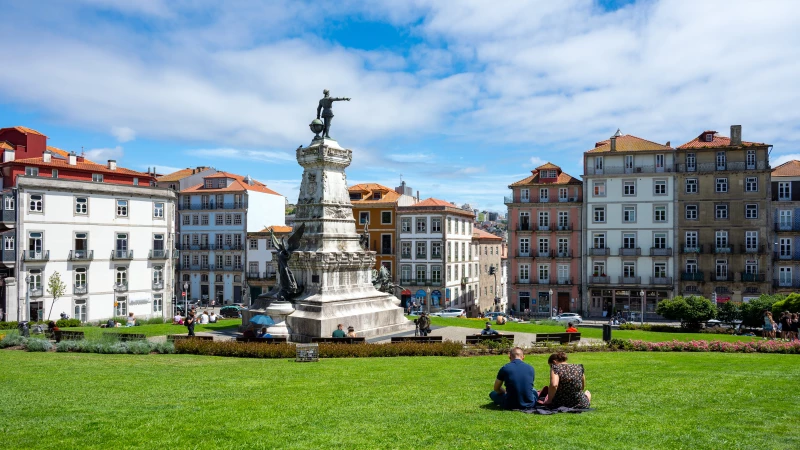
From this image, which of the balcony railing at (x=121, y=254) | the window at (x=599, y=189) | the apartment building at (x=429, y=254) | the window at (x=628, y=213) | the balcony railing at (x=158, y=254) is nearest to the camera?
the balcony railing at (x=121, y=254)

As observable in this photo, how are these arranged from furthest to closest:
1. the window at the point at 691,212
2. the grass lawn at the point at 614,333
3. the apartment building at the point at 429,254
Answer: the apartment building at the point at 429,254 < the window at the point at 691,212 < the grass lawn at the point at 614,333

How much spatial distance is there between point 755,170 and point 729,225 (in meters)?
4.55

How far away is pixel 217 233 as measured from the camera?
59.7 meters

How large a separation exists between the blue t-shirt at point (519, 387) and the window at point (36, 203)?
3747cm

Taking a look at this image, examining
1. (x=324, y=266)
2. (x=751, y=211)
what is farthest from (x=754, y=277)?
(x=324, y=266)

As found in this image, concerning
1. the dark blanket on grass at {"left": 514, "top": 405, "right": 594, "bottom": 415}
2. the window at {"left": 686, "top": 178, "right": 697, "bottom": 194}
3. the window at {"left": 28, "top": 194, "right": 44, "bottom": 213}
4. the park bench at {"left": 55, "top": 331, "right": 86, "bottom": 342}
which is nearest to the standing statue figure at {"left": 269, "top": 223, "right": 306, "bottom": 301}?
the park bench at {"left": 55, "top": 331, "right": 86, "bottom": 342}

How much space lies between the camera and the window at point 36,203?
3728 centimetres

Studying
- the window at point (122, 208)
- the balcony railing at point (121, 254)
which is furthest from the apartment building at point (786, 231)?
the window at point (122, 208)

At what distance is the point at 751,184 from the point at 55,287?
162 feet

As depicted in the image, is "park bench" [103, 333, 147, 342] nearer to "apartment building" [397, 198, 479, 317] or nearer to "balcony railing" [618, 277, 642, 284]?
"apartment building" [397, 198, 479, 317]

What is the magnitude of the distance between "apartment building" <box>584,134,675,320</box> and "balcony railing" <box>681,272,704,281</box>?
0.86m

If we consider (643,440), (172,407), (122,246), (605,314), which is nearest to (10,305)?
(122,246)

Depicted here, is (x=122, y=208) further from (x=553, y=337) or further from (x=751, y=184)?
(x=751, y=184)

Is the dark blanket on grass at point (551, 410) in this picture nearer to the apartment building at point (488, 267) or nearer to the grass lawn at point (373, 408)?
the grass lawn at point (373, 408)
